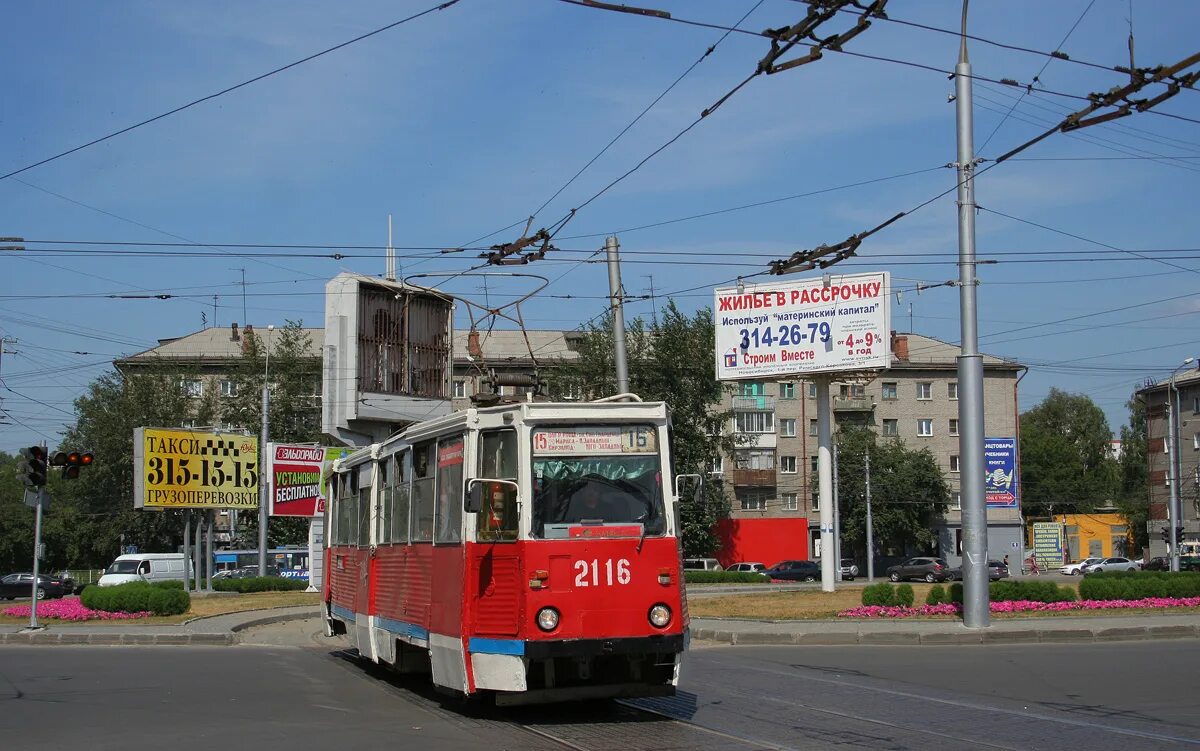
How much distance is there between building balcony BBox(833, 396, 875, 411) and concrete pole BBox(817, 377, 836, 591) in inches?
1776

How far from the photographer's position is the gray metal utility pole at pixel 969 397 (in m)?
21.1

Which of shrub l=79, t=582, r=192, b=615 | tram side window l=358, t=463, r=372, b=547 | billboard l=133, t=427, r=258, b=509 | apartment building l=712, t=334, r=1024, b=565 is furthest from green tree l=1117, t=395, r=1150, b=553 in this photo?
tram side window l=358, t=463, r=372, b=547

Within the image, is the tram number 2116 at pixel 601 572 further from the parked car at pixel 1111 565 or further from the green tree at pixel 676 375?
the parked car at pixel 1111 565

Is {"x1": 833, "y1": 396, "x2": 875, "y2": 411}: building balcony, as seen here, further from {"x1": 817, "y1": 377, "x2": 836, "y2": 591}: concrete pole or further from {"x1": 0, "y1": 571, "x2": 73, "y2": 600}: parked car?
{"x1": 0, "y1": 571, "x2": 73, "y2": 600}: parked car

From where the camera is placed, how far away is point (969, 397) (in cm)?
2131

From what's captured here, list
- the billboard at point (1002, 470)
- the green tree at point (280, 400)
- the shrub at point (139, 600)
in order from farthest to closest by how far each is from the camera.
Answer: the green tree at point (280, 400)
the billboard at point (1002, 470)
the shrub at point (139, 600)

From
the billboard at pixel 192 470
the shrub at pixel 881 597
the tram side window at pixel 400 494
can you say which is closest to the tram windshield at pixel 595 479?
the tram side window at pixel 400 494

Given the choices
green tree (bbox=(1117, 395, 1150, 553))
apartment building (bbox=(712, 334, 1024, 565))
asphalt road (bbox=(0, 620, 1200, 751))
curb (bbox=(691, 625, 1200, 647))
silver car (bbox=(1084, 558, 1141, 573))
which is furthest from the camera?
green tree (bbox=(1117, 395, 1150, 553))

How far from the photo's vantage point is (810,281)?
109 ft

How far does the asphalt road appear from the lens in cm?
987

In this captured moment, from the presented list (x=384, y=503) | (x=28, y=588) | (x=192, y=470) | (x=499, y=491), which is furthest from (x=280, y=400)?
(x=499, y=491)

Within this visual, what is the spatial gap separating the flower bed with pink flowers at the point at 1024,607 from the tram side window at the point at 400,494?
13556mm

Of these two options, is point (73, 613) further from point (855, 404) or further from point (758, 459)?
point (855, 404)

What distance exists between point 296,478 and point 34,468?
21.1m
